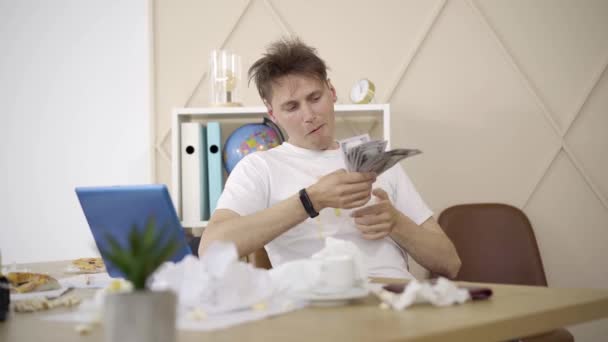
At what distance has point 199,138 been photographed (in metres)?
2.39

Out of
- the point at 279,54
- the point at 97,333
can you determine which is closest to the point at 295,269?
the point at 97,333

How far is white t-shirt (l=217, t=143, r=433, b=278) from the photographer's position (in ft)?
5.40

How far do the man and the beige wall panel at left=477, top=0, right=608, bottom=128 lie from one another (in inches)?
47.0

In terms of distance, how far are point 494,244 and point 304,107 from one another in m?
1.15

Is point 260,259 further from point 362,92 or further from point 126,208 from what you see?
point 362,92

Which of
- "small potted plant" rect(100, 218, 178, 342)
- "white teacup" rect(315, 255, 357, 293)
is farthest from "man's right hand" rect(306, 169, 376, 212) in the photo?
"small potted plant" rect(100, 218, 178, 342)

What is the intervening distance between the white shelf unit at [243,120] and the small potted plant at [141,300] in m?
1.76

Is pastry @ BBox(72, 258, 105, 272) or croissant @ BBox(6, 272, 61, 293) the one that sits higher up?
croissant @ BBox(6, 272, 61, 293)

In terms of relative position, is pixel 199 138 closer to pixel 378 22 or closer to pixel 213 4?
pixel 213 4

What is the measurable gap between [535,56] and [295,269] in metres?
2.11

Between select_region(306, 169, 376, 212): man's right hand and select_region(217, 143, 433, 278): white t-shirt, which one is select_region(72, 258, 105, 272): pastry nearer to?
select_region(217, 143, 433, 278): white t-shirt

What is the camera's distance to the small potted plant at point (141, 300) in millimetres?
574

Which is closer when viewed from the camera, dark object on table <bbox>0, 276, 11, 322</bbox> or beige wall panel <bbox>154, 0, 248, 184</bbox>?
dark object on table <bbox>0, 276, 11, 322</bbox>

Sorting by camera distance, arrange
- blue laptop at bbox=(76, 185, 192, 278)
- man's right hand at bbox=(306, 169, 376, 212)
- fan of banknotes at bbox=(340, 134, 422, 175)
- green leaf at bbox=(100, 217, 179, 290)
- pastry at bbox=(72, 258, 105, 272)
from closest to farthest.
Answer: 1. green leaf at bbox=(100, 217, 179, 290)
2. blue laptop at bbox=(76, 185, 192, 278)
3. fan of banknotes at bbox=(340, 134, 422, 175)
4. man's right hand at bbox=(306, 169, 376, 212)
5. pastry at bbox=(72, 258, 105, 272)
